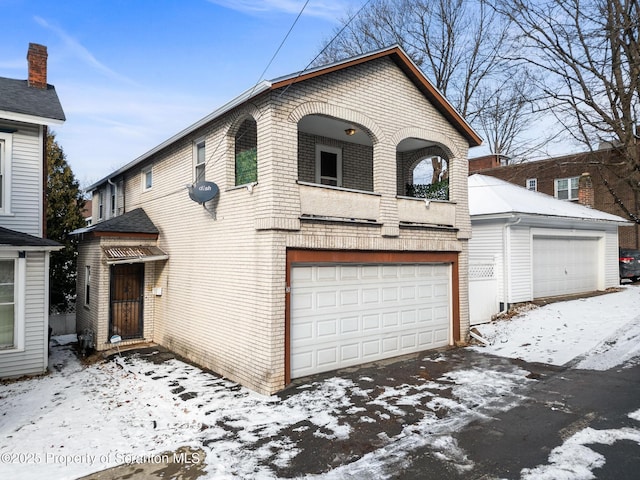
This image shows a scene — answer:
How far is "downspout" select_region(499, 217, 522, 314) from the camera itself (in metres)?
13.6

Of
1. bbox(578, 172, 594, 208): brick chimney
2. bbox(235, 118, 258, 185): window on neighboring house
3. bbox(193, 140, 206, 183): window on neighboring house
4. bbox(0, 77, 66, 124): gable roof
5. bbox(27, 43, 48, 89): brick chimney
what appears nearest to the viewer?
bbox(235, 118, 258, 185): window on neighboring house

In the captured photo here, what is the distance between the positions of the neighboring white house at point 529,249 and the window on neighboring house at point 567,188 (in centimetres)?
1006

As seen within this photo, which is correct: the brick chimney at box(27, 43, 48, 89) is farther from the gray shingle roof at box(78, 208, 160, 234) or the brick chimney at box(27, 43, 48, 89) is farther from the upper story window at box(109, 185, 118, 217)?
the upper story window at box(109, 185, 118, 217)

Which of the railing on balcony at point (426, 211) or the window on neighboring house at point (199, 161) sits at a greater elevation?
the window on neighboring house at point (199, 161)

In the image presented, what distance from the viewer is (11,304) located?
29.1ft

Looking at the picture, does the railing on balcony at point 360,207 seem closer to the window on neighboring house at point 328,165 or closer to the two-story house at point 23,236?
the window on neighboring house at point 328,165

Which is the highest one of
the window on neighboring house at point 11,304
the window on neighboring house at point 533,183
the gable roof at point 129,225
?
the window on neighboring house at point 533,183

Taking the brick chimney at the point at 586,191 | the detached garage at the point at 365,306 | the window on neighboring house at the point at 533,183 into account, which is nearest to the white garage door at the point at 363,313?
the detached garage at the point at 365,306

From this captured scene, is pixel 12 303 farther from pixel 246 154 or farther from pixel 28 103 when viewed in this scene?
pixel 246 154

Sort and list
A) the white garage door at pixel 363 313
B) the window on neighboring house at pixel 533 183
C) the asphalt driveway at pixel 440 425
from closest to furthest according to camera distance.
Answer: the asphalt driveway at pixel 440 425 → the white garage door at pixel 363 313 → the window on neighboring house at pixel 533 183

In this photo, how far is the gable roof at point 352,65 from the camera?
7.67 m

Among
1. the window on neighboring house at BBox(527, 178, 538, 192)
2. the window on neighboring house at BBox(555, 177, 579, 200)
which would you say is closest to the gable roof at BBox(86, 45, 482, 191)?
the window on neighboring house at BBox(555, 177, 579, 200)

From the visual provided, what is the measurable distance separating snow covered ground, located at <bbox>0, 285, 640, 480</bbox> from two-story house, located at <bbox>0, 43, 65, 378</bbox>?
810 mm

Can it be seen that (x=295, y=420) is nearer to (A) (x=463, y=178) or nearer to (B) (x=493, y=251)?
(A) (x=463, y=178)
